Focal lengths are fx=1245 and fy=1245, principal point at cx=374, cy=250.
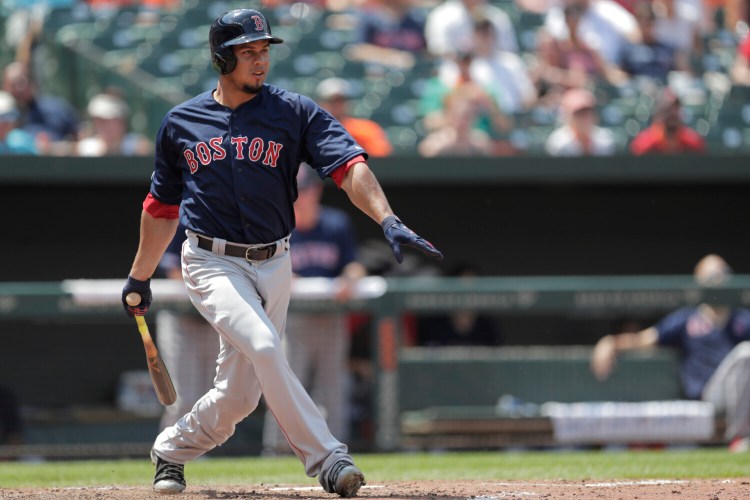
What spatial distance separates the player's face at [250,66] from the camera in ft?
14.8

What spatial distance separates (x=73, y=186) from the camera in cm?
916

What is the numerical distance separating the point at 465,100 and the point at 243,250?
5.21 m

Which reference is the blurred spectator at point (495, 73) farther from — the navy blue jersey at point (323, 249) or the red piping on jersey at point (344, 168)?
the red piping on jersey at point (344, 168)

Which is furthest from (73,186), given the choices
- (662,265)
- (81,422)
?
(662,265)

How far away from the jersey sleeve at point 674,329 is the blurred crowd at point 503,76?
6.10ft

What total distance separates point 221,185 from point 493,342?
4098mm

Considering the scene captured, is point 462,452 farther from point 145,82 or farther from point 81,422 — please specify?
point 145,82

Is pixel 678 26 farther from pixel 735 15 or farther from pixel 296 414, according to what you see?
pixel 296 414

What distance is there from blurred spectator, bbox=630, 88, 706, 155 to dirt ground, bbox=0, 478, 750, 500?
185 inches

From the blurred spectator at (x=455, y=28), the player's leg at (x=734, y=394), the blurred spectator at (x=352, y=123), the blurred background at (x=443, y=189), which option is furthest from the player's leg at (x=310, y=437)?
the blurred spectator at (x=455, y=28)

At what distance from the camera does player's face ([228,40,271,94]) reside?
4.52 metres

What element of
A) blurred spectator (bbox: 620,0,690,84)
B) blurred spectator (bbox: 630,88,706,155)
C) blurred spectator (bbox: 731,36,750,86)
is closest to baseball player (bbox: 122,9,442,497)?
blurred spectator (bbox: 630,88,706,155)

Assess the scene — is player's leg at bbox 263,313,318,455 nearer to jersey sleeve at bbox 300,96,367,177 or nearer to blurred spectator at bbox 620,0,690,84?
jersey sleeve at bbox 300,96,367,177

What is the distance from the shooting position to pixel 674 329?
315 inches
